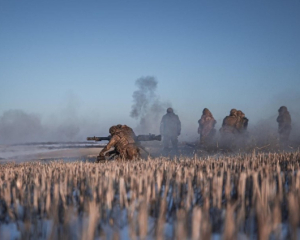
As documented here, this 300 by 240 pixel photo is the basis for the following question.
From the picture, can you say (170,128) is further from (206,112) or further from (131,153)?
(131,153)

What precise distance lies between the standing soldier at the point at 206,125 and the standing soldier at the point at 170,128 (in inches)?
104

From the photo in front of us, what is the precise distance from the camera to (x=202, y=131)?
67.5 ft

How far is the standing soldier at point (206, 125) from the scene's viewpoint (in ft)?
67.0

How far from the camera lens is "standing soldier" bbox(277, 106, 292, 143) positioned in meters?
20.2

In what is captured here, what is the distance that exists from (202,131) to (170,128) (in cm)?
341

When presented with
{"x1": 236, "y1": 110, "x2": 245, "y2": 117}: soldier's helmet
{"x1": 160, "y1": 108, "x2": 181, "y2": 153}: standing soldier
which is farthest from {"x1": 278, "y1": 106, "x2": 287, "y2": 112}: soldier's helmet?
{"x1": 160, "y1": 108, "x2": 181, "y2": 153}: standing soldier

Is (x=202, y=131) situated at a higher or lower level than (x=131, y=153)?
higher

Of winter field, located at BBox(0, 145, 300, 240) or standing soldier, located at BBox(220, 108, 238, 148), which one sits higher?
standing soldier, located at BBox(220, 108, 238, 148)

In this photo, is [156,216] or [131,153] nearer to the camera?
[156,216]

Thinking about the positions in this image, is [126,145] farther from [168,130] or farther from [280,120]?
[280,120]

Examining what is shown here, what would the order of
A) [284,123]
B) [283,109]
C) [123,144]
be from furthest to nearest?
[283,109] → [284,123] → [123,144]

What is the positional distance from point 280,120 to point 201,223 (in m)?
20.5

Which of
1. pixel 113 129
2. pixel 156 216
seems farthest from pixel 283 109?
pixel 156 216

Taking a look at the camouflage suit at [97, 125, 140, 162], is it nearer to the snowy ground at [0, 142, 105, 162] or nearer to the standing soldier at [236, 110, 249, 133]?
the snowy ground at [0, 142, 105, 162]
